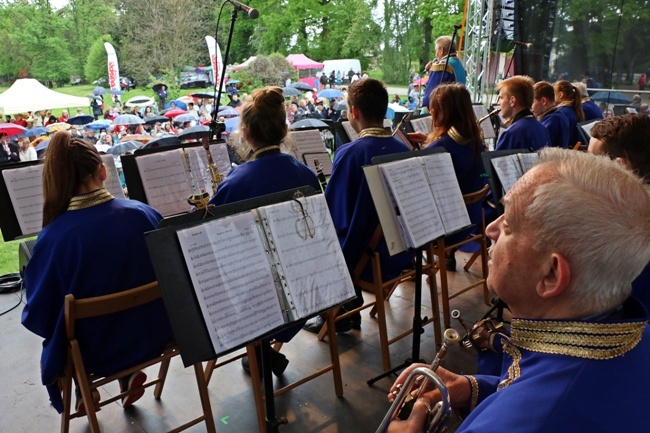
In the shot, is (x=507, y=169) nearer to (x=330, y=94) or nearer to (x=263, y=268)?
(x=263, y=268)

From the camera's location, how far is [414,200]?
8.34 ft

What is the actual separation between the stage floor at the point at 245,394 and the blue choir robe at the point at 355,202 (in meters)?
0.59

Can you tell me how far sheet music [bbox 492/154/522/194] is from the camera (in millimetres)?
2961

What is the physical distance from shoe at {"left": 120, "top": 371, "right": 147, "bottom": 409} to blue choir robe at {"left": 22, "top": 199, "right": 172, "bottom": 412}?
28 centimetres

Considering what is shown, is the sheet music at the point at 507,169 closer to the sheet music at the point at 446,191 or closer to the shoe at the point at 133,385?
the sheet music at the point at 446,191

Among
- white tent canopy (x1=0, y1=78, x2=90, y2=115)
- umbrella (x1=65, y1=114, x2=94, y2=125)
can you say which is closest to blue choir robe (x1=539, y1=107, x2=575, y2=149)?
white tent canopy (x1=0, y1=78, x2=90, y2=115)

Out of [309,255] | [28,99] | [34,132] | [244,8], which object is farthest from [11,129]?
[309,255]

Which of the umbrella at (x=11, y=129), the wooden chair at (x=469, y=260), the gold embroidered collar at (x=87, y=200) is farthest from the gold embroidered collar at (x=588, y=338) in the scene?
the umbrella at (x=11, y=129)

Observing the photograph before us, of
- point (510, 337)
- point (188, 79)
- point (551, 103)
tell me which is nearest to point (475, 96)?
point (551, 103)

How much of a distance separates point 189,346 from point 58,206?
3.34ft

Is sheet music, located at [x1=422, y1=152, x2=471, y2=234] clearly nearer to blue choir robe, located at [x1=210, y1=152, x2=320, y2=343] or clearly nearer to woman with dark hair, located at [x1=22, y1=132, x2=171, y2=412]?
blue choir robe, located at [x1=210, y1=152, x2=320, y2=343]

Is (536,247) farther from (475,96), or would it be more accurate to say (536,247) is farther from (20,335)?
(475,96)

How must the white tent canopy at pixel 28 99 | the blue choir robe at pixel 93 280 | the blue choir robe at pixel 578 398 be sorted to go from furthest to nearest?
the white tent canopy at pixel 28 99, the blue choir robe at pixel 93 280, the blue choir robe at pixel 578 398

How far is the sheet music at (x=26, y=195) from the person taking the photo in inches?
110
